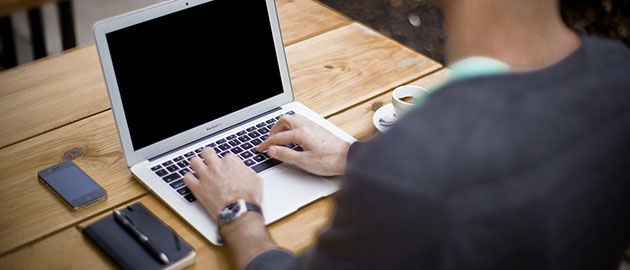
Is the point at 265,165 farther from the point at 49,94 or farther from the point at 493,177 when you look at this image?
the point at 493,177

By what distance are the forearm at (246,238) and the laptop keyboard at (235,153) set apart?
0.45ft

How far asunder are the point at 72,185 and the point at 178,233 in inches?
9.9

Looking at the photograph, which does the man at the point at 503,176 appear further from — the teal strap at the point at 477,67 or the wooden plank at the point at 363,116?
the wooden plank at the point at 363,116

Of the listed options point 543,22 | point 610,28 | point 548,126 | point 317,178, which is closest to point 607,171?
point 548,126

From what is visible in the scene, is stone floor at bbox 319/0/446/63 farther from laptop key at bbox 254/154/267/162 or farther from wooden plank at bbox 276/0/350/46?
laptop key at bbox 254/154/267/162

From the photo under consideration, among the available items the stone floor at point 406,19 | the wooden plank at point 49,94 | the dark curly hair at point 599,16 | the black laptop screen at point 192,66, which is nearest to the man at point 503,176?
the dark curly hair at point 599,16

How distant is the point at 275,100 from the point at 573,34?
2.37 feet

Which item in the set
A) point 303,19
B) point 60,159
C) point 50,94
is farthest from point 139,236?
point 303,19

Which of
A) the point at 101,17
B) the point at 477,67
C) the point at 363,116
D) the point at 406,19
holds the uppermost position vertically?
the point at 477,67

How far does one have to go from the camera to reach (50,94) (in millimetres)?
1477

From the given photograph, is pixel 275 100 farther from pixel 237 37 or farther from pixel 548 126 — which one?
pixel 548 126

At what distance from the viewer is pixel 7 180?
4.03 feet

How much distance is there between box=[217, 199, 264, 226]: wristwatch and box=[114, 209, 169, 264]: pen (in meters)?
0.11

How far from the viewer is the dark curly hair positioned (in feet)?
3.16
